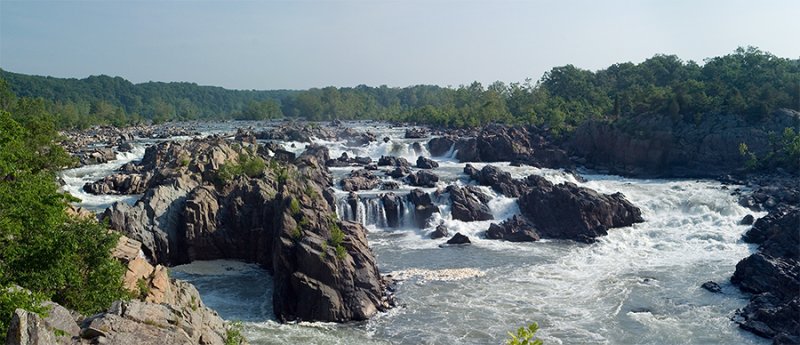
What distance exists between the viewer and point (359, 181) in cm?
4647

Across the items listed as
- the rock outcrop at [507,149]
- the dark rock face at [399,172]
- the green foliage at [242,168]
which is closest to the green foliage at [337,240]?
the green foliage at [242,168]

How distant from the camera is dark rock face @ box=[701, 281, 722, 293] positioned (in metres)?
27.7

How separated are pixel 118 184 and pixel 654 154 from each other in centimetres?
4451

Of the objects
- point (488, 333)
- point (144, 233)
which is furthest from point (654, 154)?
point (144, 233)

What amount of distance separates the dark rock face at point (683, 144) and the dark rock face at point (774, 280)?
19641 millimetres

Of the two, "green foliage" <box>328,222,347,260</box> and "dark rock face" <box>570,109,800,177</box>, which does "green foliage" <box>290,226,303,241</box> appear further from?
"dark rock face" <box>570,109,800,177</box>

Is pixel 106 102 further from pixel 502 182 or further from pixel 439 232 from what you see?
pixel 439 232

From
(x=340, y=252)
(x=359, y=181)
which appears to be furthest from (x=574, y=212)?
(x=340, y=252)

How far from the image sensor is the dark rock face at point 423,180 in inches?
1849

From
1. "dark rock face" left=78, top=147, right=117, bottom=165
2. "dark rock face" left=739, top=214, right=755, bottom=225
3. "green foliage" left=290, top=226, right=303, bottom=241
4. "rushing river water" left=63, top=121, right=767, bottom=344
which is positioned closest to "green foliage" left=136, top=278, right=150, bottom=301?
"rushing river water" left=63, top=121, right=767, bottom=344

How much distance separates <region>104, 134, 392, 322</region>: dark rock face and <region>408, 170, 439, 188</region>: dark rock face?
8469mm

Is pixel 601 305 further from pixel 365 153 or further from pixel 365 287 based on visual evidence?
pixel 365 153

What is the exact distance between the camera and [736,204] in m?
41.8

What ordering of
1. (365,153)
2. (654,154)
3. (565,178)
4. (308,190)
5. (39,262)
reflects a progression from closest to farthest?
(39,262) → (308,190) → (565,178) → (654,154) → (365,153)
